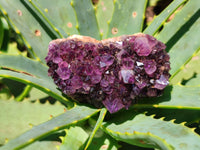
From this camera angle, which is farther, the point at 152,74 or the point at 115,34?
the point at 115,34

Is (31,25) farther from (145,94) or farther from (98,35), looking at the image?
(145,94)

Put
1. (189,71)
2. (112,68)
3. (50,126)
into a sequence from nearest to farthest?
(50,126) → (112,68) → (189,71)

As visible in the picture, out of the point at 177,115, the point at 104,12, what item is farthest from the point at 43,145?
the point at 104,12

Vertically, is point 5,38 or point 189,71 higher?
point 189,71

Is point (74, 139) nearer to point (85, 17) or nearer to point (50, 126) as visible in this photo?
point (50, 126)

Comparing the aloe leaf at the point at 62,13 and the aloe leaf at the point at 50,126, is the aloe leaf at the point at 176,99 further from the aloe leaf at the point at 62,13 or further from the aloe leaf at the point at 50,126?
the aloe leaf at the point at 62,13

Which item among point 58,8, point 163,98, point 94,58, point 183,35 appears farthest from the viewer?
point 58,8

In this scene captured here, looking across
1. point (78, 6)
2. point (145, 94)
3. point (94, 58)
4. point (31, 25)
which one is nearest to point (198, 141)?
point (145, 94)
